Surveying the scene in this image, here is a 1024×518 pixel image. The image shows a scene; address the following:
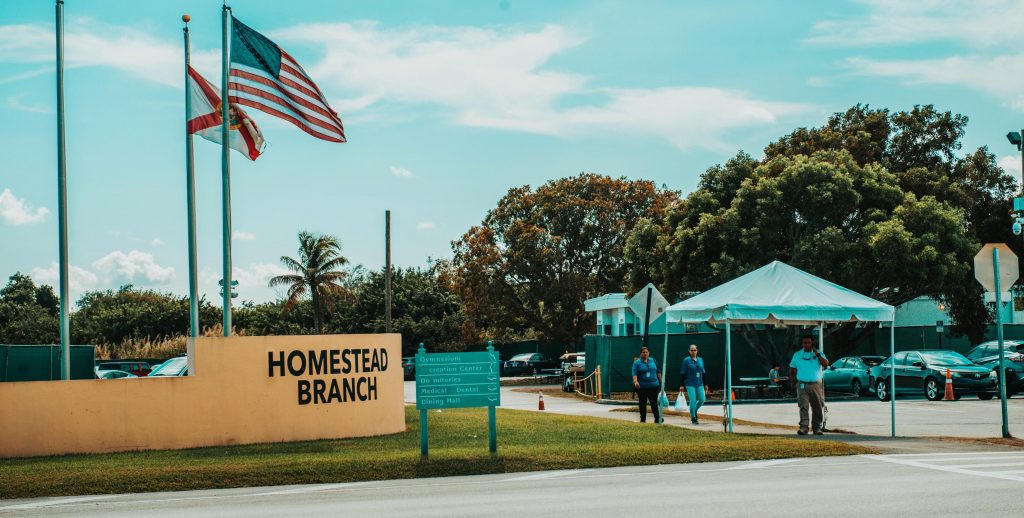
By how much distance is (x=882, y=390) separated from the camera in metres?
31.2

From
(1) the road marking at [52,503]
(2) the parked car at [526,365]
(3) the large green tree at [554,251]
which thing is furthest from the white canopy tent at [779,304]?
(2) the parked car at [526,365]

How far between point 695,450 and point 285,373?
6973 millimetres

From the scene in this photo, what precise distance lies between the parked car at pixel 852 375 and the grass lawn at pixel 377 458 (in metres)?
15.9

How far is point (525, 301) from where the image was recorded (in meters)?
53.1

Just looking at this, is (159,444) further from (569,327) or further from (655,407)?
(569,327)

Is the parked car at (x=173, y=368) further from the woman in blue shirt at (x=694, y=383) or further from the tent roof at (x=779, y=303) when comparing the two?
the tent roof at (x=779, y=303)

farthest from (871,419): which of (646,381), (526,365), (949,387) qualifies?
(526,365)

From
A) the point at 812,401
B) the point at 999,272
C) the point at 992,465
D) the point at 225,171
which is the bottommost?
the point at 992,465

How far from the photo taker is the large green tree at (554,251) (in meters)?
51.8

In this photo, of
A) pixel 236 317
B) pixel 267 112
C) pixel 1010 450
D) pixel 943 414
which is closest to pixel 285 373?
pixel 267 112

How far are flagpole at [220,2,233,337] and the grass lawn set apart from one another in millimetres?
2476

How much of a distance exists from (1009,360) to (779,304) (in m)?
16.7

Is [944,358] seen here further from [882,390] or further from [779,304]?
[779,304]

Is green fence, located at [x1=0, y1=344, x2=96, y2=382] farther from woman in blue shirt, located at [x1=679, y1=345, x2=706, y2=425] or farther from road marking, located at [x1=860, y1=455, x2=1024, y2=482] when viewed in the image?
road marking, located at [x1=860, y1=455, x2=1024, y2=482]
